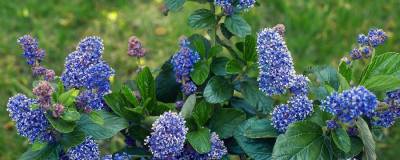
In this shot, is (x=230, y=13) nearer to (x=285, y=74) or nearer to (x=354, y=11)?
(x=285, y=74)

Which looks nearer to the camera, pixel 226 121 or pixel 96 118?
pixel 96 118

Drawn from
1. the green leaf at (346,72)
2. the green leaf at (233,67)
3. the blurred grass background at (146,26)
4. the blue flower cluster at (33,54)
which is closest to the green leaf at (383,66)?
the green leaf at (346,72)

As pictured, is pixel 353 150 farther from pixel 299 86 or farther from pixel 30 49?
pixel 30 49

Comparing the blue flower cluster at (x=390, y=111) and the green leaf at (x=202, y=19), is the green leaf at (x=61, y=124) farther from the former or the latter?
the blue flower cluster at (x=390, y=111)

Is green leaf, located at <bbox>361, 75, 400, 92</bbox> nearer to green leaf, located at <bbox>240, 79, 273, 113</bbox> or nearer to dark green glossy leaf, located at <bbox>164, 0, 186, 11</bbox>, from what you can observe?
green leaf, located at <bbox>240, 79, 273, 113</bbox>

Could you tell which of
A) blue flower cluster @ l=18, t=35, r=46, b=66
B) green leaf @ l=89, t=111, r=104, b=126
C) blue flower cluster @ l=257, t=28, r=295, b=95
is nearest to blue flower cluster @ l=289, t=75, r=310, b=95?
blue flower cluster @ l=257, t=28, r=295, b=95

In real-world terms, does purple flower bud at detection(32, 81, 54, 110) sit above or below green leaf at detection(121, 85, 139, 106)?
below

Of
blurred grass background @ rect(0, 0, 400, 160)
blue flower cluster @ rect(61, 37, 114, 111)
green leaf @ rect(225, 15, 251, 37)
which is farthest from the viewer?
blurred grass background @ rect(0, 0, 400, 160)

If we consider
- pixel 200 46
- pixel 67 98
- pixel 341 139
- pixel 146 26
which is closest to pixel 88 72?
pixel 67 98
